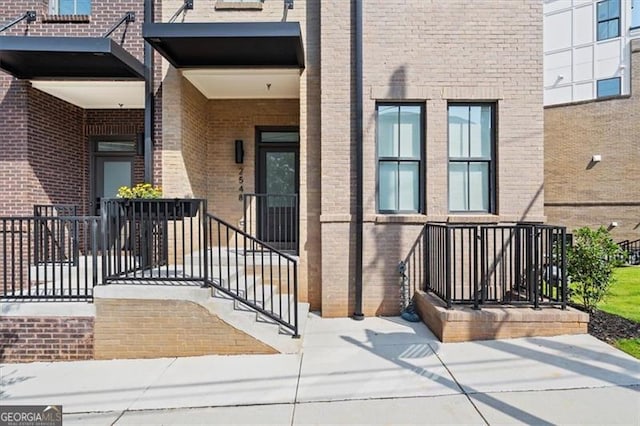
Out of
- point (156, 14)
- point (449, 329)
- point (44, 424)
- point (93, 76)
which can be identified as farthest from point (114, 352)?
point (156, 14)

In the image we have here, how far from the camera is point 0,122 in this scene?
6969 millimetres

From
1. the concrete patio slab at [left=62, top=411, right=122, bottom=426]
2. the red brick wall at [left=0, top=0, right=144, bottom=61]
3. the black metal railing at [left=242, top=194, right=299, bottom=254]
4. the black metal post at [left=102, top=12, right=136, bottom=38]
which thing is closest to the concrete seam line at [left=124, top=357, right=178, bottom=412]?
the concrete patio slab at [left=62, top=411, right=122, bottom=426]

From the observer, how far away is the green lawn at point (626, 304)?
480 centimetres

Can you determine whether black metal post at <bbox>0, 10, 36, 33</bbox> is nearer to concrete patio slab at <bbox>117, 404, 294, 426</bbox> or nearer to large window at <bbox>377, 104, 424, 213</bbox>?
large window at <bbox>377, 104, 424, 213</bbox>

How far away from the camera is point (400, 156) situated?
6.53 metres

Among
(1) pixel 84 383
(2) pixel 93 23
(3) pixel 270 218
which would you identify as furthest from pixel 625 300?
(2) pixel 93 23

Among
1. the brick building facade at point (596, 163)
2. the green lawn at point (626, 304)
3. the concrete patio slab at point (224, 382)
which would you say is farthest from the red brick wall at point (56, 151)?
the brick building facade at point (596, 163)

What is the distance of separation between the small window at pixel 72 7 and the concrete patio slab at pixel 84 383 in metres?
6.37

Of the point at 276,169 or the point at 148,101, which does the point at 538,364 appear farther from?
the point at 148,101

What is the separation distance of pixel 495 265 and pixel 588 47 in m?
22.4

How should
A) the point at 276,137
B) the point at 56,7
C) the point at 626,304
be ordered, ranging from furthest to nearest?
1. the point at 276,137
2. the point at 56,7
3. the point at 626,304

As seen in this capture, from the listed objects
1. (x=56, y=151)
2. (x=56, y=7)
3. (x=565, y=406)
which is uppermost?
(x=56, y=7)

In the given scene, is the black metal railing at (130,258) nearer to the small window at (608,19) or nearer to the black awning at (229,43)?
the black awning at (229,43)

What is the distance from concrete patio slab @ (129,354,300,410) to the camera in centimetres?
372
